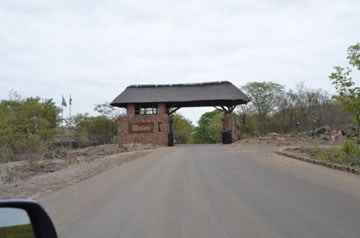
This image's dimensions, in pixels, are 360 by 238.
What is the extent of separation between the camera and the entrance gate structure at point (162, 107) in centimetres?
3841

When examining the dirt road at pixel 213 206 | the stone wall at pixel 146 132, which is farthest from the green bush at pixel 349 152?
the stone wall at pixel 146 132

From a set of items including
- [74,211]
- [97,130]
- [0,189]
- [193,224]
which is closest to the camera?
[193,224]

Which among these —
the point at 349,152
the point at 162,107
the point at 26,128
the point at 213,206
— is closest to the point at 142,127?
the point at 162,107

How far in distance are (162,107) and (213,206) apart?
106 ft

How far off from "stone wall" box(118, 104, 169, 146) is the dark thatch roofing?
164cm

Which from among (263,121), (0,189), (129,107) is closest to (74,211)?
(0,189)

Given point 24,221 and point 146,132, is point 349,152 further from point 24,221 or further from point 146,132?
point 146,132

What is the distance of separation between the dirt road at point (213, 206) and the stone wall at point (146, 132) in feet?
86.7

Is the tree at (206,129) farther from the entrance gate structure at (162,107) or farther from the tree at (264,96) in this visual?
the entrance gate structure at (162,107)

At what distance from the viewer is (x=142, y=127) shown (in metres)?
38.8

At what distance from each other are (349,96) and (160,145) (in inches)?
982

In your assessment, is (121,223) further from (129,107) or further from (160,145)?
(129,107)

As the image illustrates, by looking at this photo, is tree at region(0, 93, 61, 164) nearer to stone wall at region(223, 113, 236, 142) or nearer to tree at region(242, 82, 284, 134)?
stone wall at region(223, 113, 236, 142)

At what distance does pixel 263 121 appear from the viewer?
49719 millimetres
